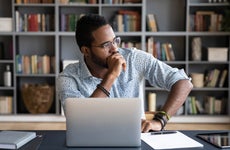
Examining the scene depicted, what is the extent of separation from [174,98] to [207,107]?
3.20 meters

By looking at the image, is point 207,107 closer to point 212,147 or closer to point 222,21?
point 222,21

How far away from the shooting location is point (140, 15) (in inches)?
197

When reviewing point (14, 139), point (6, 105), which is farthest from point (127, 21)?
point (14, 139)

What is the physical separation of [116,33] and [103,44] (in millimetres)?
2949

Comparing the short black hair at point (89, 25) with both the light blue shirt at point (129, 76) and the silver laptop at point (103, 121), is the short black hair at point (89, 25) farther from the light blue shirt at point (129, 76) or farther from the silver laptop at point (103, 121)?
the silver laptop at point (103, 121)

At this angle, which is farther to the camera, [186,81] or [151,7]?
[151,7]

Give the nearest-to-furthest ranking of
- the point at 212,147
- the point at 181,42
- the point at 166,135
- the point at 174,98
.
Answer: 1. the point at 212,147
2. the point at 166,135
3. the point at 174,98
4. the point at 181,42

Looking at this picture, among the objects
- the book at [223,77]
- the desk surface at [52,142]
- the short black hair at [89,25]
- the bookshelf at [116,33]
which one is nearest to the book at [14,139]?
the desk surface at [52,142]

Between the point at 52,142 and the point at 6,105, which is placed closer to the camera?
the point at 52,142

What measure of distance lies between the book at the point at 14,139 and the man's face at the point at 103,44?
1.81 feet

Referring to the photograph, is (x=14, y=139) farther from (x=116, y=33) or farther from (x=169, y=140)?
(x=116, y=33)

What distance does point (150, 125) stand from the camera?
1.80 meters

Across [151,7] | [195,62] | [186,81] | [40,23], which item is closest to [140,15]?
[151,7]

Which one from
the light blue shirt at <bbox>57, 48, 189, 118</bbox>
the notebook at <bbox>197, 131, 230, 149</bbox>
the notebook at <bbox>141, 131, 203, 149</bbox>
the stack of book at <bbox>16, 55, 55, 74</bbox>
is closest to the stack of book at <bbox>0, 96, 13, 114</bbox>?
the stack of book at <bbox>16, 55, 55, 74</bbox>
